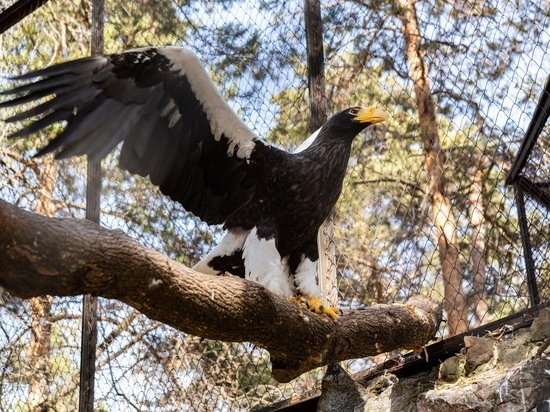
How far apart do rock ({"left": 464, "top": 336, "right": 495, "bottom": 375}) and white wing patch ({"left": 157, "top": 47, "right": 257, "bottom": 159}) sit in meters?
1.24

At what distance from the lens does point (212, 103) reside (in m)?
3.12

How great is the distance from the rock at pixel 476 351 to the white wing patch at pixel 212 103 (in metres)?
1.24

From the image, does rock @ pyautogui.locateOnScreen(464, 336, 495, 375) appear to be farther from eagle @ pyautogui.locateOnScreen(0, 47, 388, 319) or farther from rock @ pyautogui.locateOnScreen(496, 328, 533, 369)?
eagle @ pyautogui.locateOnScreen(0, 47, 388, 319)

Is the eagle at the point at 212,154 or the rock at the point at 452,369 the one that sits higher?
the eagle at the point at 212,154

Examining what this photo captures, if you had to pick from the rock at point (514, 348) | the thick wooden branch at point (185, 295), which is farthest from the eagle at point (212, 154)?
the rock at point (514, 348)

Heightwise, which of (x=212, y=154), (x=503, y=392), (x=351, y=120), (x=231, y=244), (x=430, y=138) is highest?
(x=430, y=138)

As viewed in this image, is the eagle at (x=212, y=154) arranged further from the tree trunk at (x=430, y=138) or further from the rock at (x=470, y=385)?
the tree trunk at (x=430, y=138)

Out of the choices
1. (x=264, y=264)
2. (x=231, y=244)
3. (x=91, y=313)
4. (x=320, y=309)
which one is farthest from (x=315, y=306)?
(x=91, y=313)

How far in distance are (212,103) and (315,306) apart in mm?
968

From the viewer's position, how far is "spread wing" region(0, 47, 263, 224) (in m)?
2.88

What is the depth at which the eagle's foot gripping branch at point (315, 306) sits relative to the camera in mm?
2770

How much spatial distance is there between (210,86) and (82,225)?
57.6 inches

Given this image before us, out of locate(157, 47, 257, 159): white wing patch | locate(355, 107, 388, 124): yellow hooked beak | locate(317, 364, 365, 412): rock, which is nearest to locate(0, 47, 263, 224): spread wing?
locate(157, 47, 257, 159): white wing patch

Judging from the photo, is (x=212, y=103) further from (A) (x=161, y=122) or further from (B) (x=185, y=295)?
(B) (x=185, y=295)
